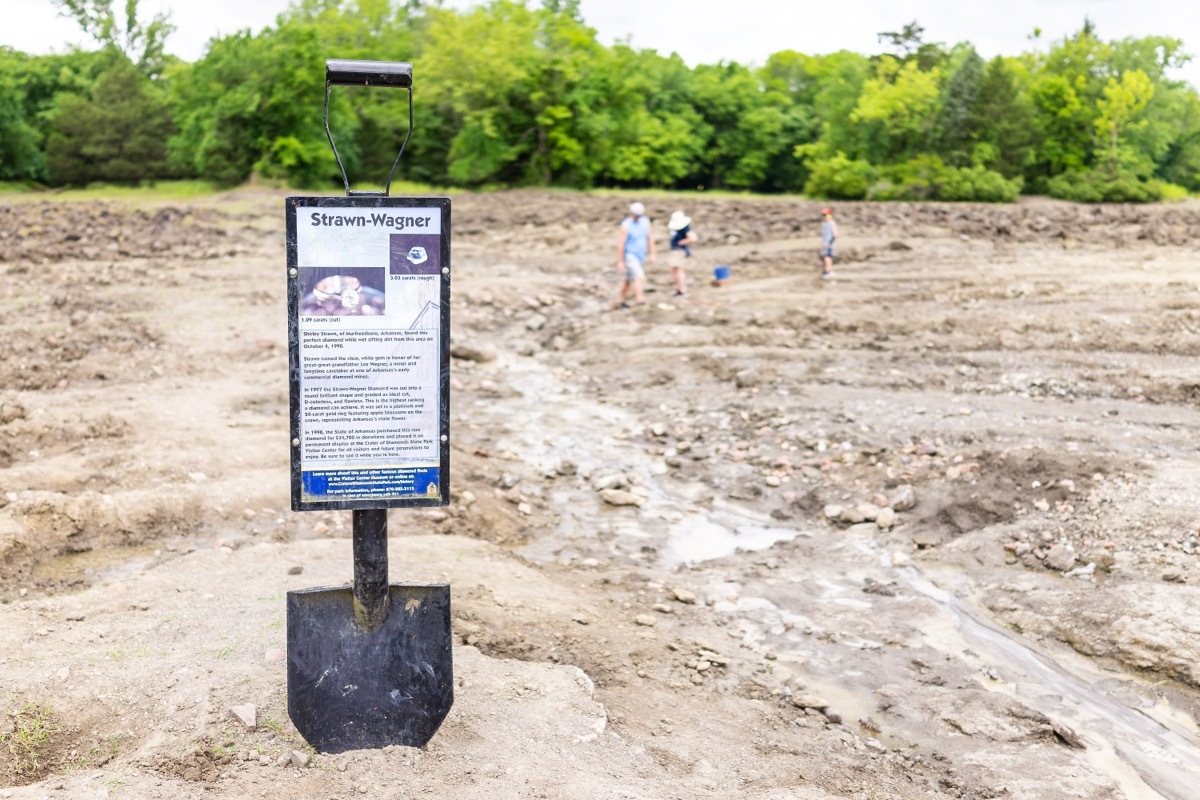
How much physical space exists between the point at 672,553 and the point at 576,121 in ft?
127

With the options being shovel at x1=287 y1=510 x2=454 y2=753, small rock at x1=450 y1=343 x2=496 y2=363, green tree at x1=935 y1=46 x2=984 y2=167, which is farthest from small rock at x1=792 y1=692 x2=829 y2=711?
green tree at x1=935 y1=46 x2=984 y2=167

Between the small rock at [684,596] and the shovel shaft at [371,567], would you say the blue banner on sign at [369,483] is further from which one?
the small rock at [684,596]

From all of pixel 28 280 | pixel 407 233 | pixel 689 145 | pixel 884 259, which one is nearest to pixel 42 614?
pixel 407 233

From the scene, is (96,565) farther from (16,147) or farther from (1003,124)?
(16,147)

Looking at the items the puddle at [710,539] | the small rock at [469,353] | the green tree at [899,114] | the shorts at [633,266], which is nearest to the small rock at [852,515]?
the puddle at [710,539]

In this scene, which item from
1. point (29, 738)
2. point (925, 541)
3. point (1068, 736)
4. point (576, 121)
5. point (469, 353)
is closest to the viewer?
point (29, 738)

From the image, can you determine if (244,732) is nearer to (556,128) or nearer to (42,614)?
(42,614)

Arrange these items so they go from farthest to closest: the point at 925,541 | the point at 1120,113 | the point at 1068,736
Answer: the point at 1120,113
the point at 925,541
the point at 1068,736

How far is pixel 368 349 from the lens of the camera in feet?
13.1

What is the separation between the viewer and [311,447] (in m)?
4.04

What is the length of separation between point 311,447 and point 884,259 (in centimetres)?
1791

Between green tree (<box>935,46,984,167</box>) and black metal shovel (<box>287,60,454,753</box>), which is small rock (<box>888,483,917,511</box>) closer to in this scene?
black metal shovel (<box>287,60,454,753</box>)

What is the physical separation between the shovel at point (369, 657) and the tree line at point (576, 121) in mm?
35065

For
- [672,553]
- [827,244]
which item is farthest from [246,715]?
[827,244]
